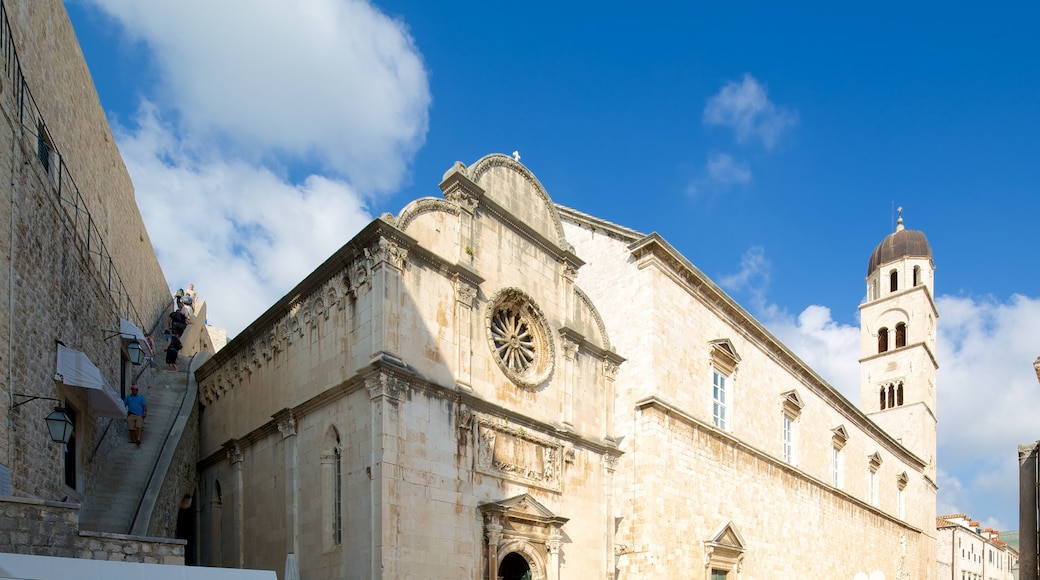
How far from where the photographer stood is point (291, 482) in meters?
12.9

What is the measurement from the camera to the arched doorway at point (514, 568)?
13234 mm

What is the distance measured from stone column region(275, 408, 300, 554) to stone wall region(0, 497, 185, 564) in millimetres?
4245

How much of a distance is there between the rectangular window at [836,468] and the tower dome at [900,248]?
69.3 feet

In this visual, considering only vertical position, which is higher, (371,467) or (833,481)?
(371,467)

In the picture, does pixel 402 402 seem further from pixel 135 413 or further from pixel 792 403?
pixel 792 403

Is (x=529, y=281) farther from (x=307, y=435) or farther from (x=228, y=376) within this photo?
(x=228, y=376)

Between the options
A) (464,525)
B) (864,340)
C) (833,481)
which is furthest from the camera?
(864,340)

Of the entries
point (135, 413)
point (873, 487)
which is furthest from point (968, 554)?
point (135, 413)

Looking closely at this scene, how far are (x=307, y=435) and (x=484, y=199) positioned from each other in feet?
17.5

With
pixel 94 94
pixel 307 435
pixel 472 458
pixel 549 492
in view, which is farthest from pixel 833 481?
pixel 94 94

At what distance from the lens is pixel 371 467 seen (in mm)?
10953

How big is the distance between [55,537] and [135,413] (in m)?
7.42

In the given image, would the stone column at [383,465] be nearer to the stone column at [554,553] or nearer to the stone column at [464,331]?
the stone column at [464,331]

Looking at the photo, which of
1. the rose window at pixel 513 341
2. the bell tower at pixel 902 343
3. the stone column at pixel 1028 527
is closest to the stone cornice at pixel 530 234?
the rose window at pixel 513 341
